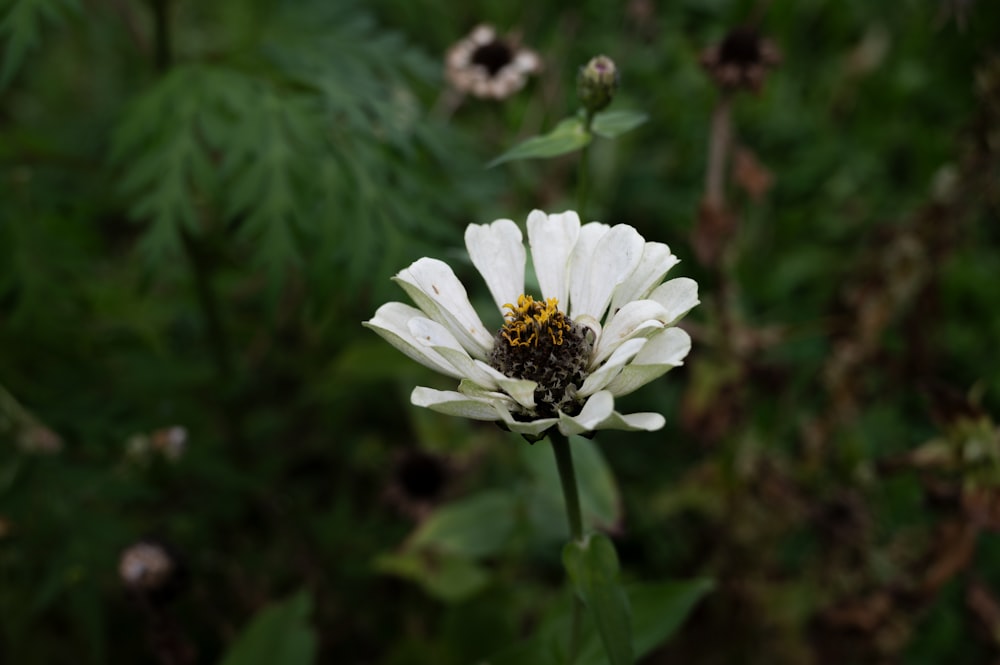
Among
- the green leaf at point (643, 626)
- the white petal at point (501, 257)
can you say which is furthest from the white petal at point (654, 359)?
the green leaf at point (643, 626)

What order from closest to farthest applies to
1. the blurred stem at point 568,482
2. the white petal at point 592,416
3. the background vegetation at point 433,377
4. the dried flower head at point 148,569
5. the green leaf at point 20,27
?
1. the white petal at point 592,416
2. the blurred stem at point 568,482
3. the dried flower head at point 148,569
4. the green leaf at point 20,27
5. the background vegetation at point 433,377

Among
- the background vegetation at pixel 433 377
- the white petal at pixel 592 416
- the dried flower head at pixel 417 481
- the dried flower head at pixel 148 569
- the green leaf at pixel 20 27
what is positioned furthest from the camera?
the dried flower head at pixel 417 481

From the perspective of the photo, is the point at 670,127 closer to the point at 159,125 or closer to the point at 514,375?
the point at 159,125

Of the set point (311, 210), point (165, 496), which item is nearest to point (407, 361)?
point (311, 210)

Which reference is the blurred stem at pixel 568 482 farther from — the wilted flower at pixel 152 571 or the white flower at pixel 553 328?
the wilted flower at pixel 152 571

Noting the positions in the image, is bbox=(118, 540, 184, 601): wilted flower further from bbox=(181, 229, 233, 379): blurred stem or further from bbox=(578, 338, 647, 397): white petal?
bbox=(578, 338, 647, 397): white petal

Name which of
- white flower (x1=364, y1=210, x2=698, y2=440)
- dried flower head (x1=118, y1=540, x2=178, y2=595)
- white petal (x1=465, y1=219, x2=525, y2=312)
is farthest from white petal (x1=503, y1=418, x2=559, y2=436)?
dried flower head (x1=118, y1=540, x2=178, y2=595)

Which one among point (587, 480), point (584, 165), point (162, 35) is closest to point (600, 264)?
point (584, 165)
